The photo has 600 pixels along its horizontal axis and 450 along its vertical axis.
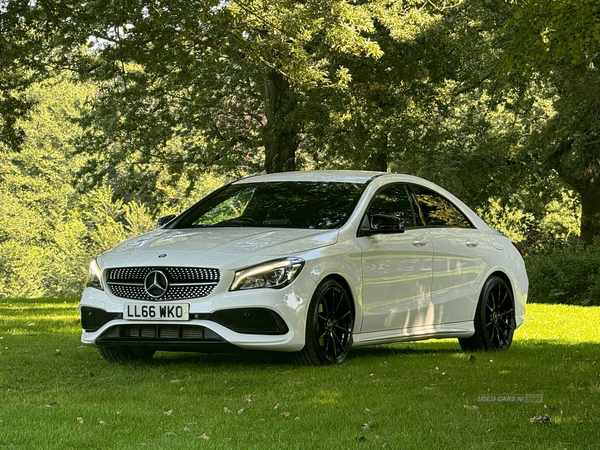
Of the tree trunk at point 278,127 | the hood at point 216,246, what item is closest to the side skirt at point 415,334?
the hood at point 216,246

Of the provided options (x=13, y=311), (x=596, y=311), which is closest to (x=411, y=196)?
(x=596, y=311)

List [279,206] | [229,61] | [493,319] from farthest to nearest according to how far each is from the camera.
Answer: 1. [229,61]
2. [493,319]
3. [279,206]

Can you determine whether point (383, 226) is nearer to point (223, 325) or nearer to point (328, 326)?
point (328, 326)

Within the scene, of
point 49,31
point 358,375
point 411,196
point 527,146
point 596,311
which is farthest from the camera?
point 527,146

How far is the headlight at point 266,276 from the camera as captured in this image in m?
8.07

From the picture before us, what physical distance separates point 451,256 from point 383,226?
1.20 m

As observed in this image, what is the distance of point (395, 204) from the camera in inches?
381

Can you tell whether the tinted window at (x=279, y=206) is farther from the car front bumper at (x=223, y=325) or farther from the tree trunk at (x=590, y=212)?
the tree trunk at (x=590, y=212)

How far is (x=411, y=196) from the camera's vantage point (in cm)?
993

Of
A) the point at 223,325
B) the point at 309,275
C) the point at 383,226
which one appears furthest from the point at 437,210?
the point at 223,325

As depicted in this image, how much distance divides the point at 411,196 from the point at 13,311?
9.37 m

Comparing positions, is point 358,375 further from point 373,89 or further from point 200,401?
point 373,89

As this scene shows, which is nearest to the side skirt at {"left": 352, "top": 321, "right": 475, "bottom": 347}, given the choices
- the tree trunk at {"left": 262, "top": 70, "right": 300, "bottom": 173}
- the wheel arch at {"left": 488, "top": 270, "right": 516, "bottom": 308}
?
the wheel arch at {"left": 488, "top": 270, "right": 516, "bottom": 308}

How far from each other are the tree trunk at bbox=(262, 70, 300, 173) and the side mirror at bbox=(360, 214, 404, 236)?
51.7 ft
